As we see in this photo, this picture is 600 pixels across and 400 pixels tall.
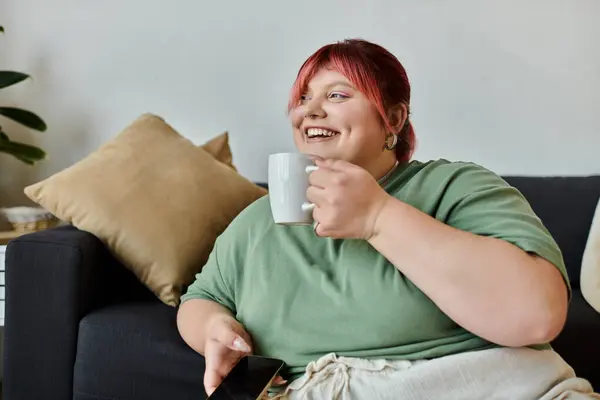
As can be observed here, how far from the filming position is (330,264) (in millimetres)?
908

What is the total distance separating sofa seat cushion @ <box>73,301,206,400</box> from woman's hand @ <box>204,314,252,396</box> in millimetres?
385

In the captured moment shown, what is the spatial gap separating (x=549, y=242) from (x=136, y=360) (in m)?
0.92

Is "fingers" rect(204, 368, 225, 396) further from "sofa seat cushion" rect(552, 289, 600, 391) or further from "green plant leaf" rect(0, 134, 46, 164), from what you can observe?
"green plant leaf" rect(0, 134, 46, 164)

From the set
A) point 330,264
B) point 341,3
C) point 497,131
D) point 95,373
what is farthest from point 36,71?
point 330,264

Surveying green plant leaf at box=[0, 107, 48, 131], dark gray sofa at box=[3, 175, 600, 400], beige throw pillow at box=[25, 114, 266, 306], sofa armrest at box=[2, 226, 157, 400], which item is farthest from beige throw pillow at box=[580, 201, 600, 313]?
green plant leaf at box=[0, 107, 48, 131]

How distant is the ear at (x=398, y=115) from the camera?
40.1 inches

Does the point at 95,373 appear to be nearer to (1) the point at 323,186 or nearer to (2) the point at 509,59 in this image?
(1) the point at 323,186

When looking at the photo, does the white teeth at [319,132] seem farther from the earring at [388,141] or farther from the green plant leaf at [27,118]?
the green plant leaf at [27,118]

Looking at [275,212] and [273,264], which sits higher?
[275,212]

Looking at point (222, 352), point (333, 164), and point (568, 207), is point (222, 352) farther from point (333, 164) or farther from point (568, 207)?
point (568, 207)

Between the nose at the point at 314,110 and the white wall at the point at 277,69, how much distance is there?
130 centimetres

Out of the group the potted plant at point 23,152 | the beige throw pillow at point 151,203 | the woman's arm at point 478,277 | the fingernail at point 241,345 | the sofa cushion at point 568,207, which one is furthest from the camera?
the potted plant at point 23,152

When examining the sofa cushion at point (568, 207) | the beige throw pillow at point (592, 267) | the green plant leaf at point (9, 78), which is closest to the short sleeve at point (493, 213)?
the beige throw pillow at point (592, 267)

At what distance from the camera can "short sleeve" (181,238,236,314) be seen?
1.02 meters
